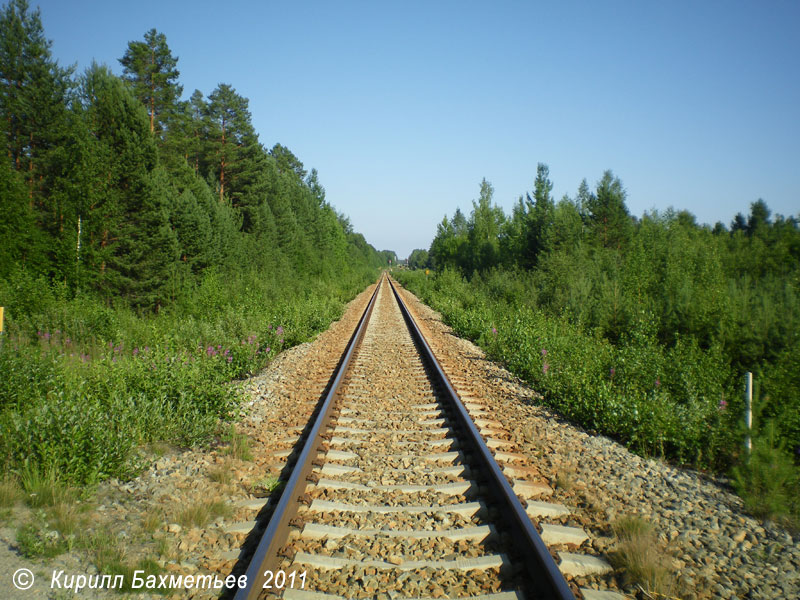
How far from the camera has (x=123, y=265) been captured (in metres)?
16.2

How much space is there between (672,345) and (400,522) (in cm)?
977

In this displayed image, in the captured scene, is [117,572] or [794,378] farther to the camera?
A: [794,378]

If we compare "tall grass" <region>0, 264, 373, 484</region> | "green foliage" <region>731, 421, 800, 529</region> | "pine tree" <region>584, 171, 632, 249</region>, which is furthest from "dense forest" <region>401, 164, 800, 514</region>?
"pine tree" <region>584, 171, 632, 249</region>

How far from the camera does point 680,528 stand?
3482 mm

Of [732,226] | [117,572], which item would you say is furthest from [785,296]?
[732,226]

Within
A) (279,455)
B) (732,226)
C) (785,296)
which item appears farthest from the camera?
(732,226)

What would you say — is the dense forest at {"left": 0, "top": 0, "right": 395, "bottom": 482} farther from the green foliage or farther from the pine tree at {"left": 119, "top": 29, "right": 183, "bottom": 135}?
the green foliage

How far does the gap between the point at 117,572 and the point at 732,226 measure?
73329 mm

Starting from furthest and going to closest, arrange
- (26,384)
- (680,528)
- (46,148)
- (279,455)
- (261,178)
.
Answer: (261,178), (46,148), (26,384), (279,455), (680,528)

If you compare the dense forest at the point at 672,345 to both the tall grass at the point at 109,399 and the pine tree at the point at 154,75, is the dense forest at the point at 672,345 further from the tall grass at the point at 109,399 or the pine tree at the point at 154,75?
the pine tree at the point at 154,75

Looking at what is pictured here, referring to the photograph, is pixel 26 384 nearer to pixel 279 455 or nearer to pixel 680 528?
pixel 279 455

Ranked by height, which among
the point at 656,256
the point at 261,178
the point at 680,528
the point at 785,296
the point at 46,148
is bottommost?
the point at 680,528

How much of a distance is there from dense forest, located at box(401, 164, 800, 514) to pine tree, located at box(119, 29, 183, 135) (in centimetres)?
1928

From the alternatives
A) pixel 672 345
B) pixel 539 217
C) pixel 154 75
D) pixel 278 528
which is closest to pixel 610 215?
pixel 539 217
